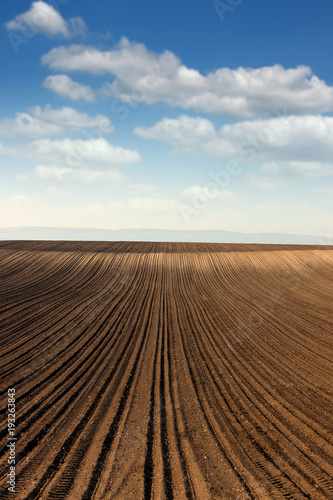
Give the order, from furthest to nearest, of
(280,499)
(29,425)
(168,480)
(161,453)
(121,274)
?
(121,274) < (29,425) < (161,453) < (168,480) < (280,499)

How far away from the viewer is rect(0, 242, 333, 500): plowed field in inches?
231

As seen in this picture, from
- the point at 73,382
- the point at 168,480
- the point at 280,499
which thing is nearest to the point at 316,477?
the point at 280,499

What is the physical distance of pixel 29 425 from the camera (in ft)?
24.9

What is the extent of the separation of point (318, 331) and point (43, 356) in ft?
39.2

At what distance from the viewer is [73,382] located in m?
9.87

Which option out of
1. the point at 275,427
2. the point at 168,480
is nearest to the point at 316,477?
the point at 275,427

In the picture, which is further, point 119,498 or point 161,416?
point 161,416

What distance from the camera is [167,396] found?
9086mm

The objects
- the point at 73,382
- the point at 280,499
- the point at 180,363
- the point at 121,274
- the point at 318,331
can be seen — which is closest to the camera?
the point at 280,499

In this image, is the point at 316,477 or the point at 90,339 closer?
the point at 316,477

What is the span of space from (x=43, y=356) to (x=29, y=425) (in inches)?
179

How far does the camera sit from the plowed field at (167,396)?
586 centimetres

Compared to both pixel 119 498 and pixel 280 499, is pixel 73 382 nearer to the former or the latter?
pixel 119 498

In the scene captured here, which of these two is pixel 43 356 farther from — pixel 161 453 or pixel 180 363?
pixel 161 453
